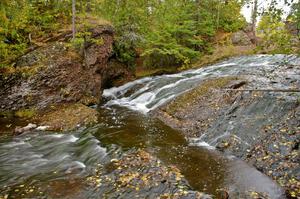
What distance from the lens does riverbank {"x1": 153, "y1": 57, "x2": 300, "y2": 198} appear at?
675 centimetres

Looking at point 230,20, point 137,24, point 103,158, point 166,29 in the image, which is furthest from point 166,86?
point 230,20

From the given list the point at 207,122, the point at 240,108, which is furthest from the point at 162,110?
the point at 240,108

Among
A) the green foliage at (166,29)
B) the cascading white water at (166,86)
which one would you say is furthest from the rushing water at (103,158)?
the green foliage at (166,29)

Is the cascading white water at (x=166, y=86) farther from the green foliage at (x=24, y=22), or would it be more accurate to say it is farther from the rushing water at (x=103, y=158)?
the green foliage at (x=24, y=22)

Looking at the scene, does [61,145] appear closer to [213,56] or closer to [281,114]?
[281,114]

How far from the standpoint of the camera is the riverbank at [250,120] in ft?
22.2

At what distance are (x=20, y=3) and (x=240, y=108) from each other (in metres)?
12.2

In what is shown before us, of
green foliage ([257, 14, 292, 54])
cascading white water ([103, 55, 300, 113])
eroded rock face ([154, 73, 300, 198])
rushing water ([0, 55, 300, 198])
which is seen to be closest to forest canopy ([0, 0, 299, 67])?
cascading white water ([103, 55, 300, 113])

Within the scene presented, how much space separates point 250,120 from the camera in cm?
877

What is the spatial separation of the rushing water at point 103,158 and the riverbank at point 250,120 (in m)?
0.33

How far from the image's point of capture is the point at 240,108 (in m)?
9.62

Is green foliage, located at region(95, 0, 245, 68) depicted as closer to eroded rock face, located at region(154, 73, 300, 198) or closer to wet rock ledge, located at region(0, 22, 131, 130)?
wet rock ledge, located at region(0, 22, 131, 130)

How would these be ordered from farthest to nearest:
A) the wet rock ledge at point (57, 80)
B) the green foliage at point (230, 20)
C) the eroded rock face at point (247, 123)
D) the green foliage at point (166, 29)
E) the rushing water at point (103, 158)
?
the green foliage at point (230, 20) < the green foliage at point (166, 29) < the wet rock ledge at point (57, 80) < the eroded rock face at point (247, 123) < the rushing water at point (103, 158)

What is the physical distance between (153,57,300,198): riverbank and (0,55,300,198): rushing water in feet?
1.10
